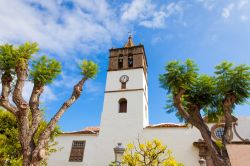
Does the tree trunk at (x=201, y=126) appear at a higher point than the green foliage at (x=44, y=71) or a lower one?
lower

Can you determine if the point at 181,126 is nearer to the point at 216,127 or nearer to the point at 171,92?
the point at 216,127

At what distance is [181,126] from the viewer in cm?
1798

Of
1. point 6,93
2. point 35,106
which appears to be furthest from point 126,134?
point 6,93

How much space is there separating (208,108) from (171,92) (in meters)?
2.88

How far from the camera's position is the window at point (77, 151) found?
1813cm

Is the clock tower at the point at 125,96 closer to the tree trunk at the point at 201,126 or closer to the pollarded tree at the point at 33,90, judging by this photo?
the tree trunk at the point at 201,126

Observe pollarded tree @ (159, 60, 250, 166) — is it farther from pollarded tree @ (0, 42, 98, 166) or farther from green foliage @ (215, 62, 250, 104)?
pollarded tree @ (0, 42, 98, 166)

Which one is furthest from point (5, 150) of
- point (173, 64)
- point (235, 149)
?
point (235, 149)

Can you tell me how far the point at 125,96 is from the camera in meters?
20.9

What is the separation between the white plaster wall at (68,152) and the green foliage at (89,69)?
8.61m

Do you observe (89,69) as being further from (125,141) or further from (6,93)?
(125,141)

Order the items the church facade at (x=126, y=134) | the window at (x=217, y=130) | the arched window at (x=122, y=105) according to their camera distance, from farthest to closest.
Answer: the arched window at (x=122, y=105)
the window at (x=217, y=130)
the church facade at (x=126, y=134)

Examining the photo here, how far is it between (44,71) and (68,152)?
993 cm

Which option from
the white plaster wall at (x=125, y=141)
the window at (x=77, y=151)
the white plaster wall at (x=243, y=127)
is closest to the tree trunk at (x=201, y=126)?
the white plaster wall at (x=125, y=141)
